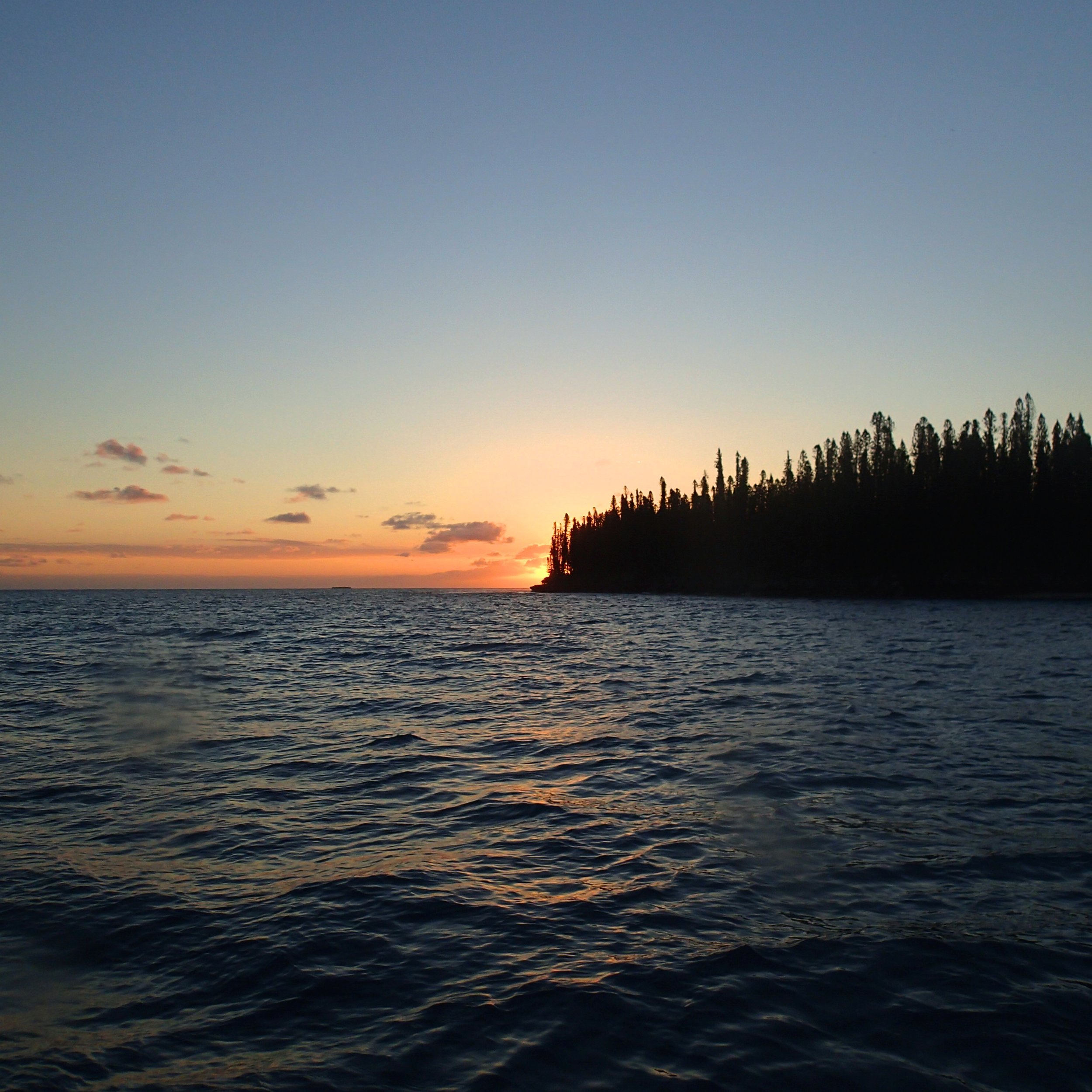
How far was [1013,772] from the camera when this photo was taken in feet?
48.1

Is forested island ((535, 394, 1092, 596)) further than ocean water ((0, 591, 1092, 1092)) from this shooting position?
Yes

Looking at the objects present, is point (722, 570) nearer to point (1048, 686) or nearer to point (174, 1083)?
point (1048, 686)

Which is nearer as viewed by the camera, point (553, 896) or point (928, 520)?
point (553, 896)

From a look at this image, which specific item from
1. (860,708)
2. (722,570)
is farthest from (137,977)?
(722,570)

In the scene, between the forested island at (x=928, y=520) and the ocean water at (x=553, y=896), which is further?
the forested island at (x=928, y=520)

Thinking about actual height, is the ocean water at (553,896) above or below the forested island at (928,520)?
below

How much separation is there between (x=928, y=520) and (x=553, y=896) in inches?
5269

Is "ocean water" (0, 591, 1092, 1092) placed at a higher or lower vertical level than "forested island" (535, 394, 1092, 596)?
lower

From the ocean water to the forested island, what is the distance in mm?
113095

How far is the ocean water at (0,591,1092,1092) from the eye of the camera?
21.2 ft

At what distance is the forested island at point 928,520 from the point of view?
121438 mm

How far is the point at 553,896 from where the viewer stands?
9625mm

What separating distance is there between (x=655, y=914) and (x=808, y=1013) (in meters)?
2.27

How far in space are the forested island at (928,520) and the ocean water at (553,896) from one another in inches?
4453
